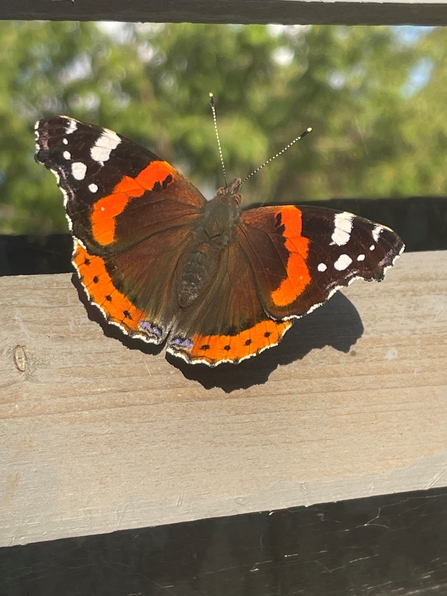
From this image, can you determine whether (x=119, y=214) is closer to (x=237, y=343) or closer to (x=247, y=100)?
(x=237, y=343)

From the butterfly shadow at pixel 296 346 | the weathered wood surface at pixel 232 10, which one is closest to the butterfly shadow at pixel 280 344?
the butterfly shadow at pixel 296 346

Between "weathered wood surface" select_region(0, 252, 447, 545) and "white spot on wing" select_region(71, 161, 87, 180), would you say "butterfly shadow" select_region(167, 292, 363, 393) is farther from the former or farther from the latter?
"white spot on wing" select_region(71, 161, 87, 180)

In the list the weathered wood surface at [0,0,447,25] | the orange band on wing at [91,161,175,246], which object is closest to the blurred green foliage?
the orange band on wing at [91,161,175,246]

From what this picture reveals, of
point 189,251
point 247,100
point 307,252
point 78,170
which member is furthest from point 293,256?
point 247,100

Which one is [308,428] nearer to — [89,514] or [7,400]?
[89,514]

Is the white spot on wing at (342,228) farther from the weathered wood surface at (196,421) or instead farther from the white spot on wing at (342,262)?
the weathered wood surface at (196,421)

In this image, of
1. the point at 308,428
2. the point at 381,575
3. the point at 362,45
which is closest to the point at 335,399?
the point at 308,428
